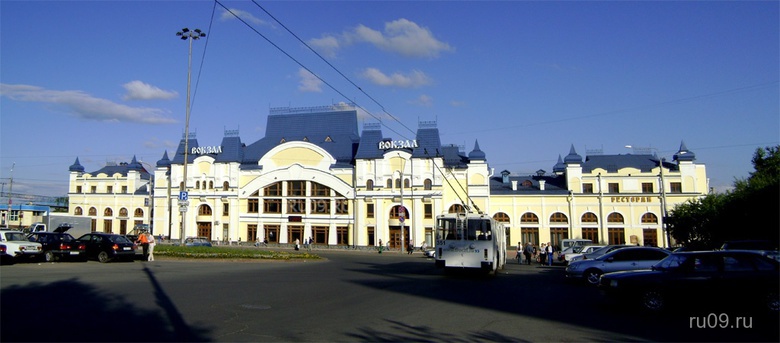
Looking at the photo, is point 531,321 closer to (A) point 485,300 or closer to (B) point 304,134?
(A) point 485,300

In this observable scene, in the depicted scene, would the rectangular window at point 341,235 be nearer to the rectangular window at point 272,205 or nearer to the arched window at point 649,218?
the rectangular window at point 272,205

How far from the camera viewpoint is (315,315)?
446 inches

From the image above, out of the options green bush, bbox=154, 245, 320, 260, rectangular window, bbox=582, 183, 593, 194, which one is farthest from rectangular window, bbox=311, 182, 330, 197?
green bush, bbox=154, 245, 320, 260

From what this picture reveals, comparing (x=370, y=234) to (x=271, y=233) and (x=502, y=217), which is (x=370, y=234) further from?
(x=502, y=217)

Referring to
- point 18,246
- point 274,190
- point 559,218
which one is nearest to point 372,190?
point 274,190

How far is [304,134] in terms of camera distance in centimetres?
7019

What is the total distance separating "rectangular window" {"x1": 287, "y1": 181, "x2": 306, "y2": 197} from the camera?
214ft

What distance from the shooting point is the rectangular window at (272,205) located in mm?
65938

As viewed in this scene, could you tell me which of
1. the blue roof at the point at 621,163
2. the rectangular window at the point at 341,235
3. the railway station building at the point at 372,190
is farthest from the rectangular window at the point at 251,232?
the blue roof at the point at 621,163

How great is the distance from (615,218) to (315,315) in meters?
53.4

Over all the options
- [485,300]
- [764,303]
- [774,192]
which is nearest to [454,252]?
[485,300]

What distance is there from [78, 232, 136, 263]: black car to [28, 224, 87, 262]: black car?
39cm

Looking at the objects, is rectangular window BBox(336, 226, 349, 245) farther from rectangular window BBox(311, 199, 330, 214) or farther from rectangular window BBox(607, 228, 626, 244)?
rectangular window BBox(607, 228, 626, 244)

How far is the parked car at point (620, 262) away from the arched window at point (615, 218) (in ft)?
135
